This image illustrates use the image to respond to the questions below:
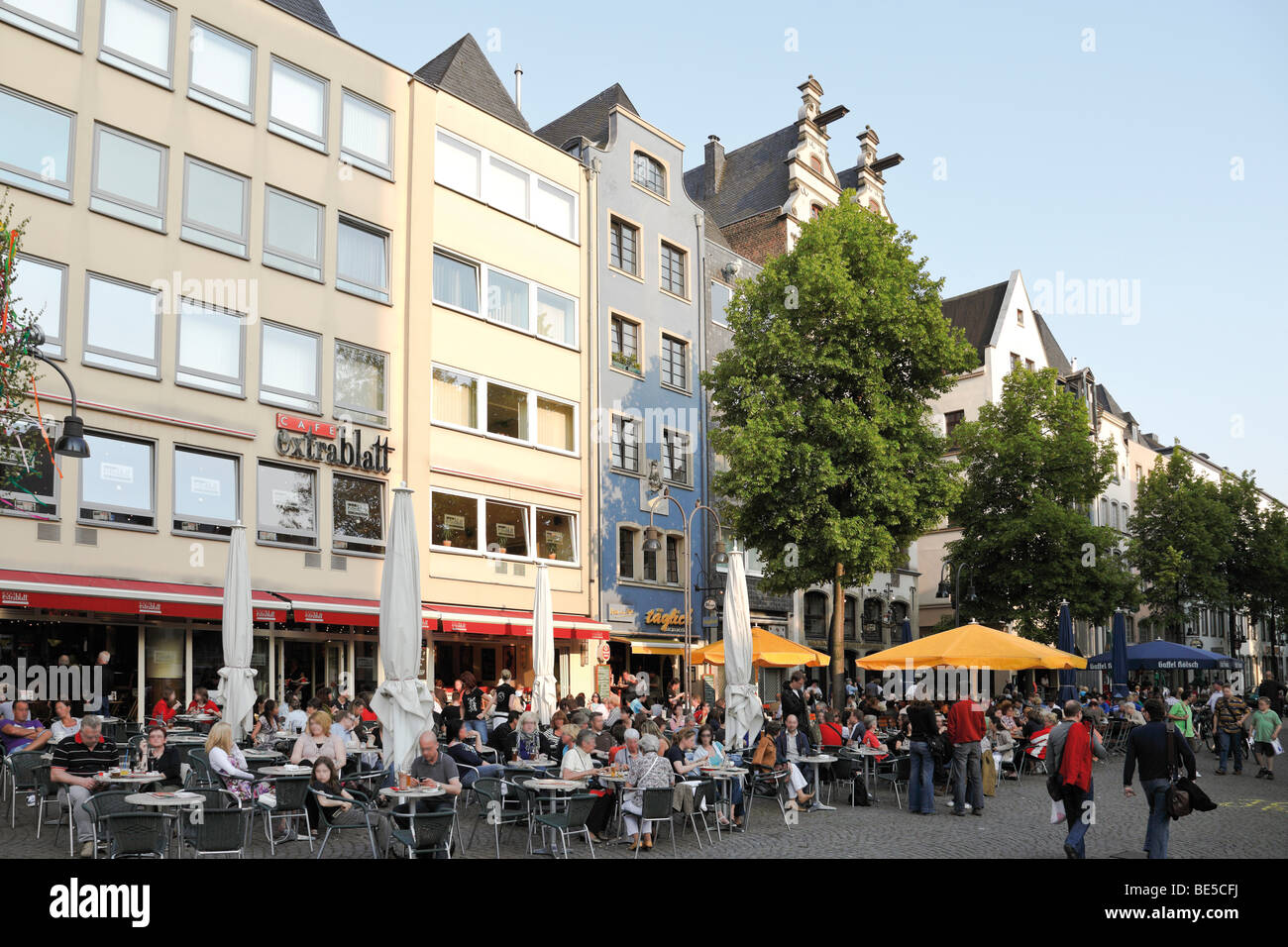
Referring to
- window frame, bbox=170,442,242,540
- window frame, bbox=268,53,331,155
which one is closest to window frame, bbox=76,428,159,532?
window frame, bbox=170,442,242,540

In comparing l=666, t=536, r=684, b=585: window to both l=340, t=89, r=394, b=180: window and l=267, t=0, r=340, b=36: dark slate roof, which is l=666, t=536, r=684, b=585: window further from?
l=267, t=0, r=340, b=36: dark slate roof

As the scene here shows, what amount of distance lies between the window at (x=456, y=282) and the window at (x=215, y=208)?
507 centimetres

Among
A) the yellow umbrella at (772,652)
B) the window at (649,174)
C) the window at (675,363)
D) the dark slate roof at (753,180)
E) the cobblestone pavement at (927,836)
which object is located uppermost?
the dark slate roof at (753,180)

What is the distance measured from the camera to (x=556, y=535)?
98.2 feet

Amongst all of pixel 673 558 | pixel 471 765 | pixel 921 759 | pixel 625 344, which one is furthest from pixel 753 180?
pixel 471 765

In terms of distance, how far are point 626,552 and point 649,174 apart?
1193 centimetres

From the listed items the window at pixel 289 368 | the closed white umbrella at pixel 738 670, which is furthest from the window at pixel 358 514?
the closed white umbrella at pixel 738 670

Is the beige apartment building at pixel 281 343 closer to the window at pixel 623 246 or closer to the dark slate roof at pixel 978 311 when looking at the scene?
the window at pixel 623 246

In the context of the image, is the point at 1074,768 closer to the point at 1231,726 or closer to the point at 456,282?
the point at 1231,726

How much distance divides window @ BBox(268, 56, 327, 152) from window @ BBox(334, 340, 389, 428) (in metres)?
4.62

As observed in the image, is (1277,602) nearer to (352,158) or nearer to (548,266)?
(548,266)

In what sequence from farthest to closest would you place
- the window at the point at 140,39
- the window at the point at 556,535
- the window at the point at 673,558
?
the window at the point at 673,558
the window at the point at 556,535
the window at the point at 140,39

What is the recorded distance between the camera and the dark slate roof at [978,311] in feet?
176

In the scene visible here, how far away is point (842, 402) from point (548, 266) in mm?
8709
